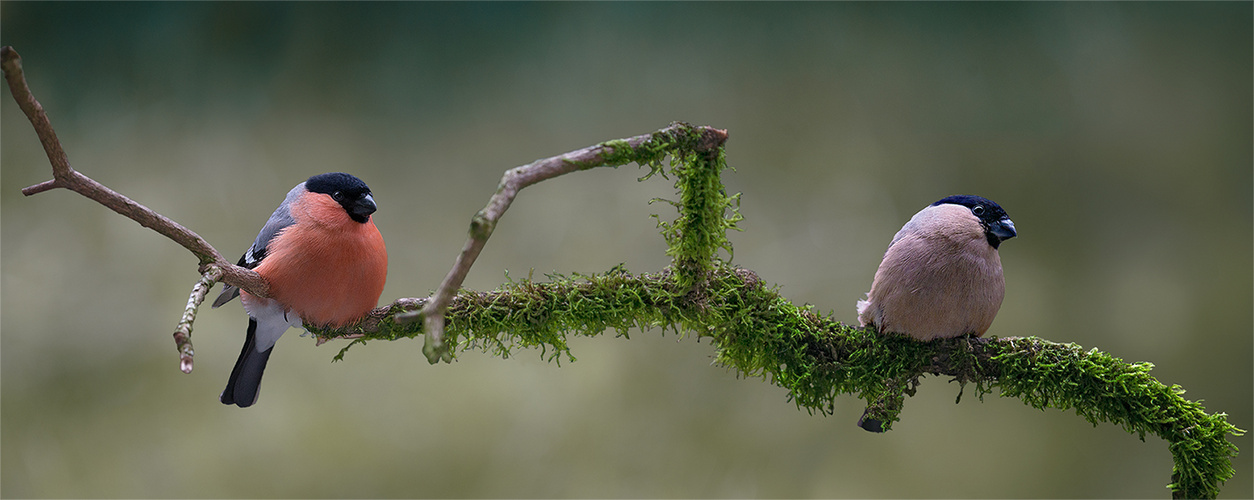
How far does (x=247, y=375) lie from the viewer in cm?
163

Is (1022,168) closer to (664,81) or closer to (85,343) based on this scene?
(664,81)

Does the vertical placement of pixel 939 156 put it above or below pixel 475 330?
above

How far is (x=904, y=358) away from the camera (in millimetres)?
1513

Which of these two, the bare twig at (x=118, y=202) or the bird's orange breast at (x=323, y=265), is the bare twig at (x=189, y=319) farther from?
the bird's orange breast at (x=323, y=265)

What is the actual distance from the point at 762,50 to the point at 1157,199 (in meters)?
1.63

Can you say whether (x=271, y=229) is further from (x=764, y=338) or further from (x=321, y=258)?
(x=764, y=338)

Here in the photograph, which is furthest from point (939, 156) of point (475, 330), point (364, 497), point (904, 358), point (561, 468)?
point (364, 497)

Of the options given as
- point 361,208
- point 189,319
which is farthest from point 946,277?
point 189,319

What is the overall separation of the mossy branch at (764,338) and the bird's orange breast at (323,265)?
0.04 meters

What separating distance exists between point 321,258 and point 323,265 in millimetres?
15

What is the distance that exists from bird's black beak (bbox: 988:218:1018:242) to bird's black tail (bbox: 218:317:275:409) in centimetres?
155

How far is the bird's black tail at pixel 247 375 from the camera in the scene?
1607 mm

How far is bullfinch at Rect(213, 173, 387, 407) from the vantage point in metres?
1.47

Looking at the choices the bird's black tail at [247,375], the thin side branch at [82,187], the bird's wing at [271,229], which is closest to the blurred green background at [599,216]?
the bird's black tail at [247,375]
